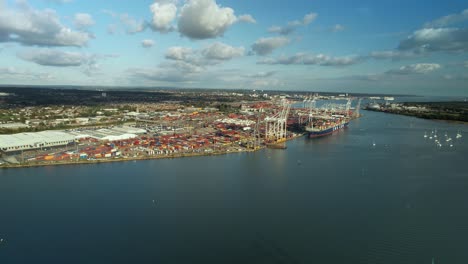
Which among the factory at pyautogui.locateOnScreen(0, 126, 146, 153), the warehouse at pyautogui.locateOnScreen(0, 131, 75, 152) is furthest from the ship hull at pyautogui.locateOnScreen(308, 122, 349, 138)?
the warehouse at pyautogui.locateOnScreen(0, 131, 75, 152)

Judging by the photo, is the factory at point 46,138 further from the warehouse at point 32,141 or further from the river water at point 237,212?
the river water at point 237,212

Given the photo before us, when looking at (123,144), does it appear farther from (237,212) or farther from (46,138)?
(237,212)

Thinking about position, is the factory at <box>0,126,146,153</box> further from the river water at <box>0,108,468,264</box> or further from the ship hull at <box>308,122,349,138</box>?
the ship hull at <box>308,122,349,138</box>

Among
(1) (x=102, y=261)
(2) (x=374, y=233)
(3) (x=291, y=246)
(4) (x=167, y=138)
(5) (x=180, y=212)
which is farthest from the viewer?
(4) (x=167, y=138)

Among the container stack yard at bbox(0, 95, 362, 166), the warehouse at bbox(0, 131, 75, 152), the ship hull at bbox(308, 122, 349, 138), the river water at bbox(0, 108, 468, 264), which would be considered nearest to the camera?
the river water at bbox(0, 108, 468, 264)

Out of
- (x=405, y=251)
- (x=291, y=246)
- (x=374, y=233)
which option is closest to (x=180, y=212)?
(x=291, y=246)

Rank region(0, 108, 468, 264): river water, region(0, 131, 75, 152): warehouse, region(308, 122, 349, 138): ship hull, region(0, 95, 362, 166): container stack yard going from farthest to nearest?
region(308, 122, 349, 138): ship hull, region(0, 131, 75, 152): warehouse, region(0, 95, 362, 166): container stack yard, region(0, 108, 468, 264): river water

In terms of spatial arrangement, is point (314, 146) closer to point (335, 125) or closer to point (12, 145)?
point (335, 125)
